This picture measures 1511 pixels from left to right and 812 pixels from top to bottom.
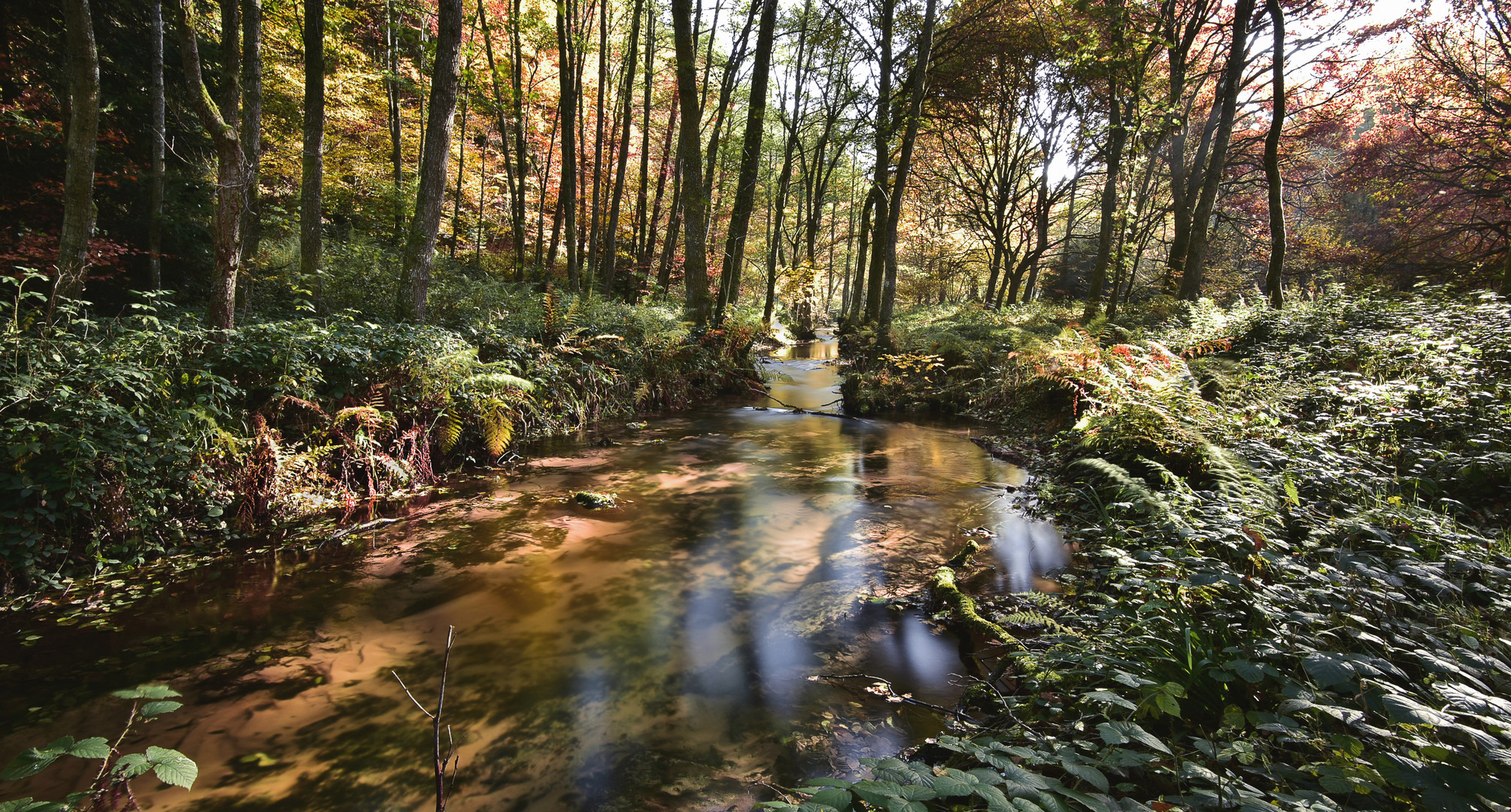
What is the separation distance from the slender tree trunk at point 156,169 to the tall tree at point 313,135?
1774 millimetres

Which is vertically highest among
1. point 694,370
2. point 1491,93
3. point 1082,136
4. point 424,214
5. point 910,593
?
point 1082,136

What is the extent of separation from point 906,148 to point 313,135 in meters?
10.8

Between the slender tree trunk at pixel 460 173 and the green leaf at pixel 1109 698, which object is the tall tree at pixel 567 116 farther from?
the green leaf at pixel 1109 698

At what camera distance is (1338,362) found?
6574mm

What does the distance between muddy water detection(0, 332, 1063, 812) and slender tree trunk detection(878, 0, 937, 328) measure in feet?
26.0

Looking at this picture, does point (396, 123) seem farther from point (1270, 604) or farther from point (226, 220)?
point (1270, 604)

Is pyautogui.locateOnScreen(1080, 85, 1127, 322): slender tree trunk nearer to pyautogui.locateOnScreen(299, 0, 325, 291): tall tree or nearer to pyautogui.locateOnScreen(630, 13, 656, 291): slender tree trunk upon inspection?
pyautogui.locateOnScreen(630, 13, 656, 291): slender tree trunk

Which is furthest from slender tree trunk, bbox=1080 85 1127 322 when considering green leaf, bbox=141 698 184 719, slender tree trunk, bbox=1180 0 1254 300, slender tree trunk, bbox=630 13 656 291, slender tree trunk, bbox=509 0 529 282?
green leaf, bbox=141 698 184 719

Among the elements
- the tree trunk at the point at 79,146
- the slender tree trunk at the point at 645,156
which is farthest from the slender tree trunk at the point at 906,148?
the tree trunk at the point at 79,146

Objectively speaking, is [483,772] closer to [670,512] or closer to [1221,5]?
[670,512]

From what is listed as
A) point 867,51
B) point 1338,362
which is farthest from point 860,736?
point 867,51

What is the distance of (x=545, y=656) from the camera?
3.54 metres

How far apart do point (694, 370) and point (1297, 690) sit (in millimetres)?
10664

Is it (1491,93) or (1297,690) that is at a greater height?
(1491,93)
